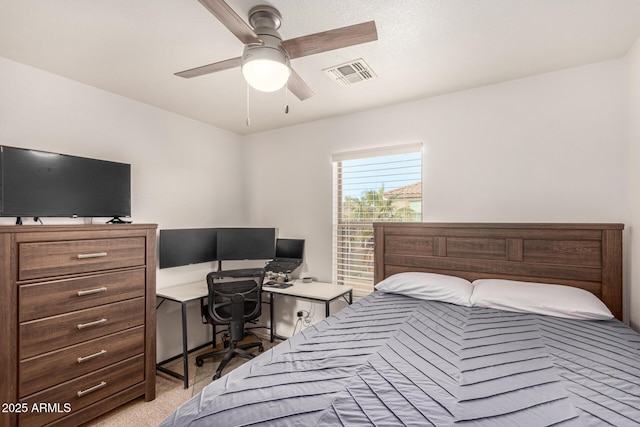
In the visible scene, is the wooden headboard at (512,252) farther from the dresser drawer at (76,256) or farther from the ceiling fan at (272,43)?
the dresser drawer at (76,256)

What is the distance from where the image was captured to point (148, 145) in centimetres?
300

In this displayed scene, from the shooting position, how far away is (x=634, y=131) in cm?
198

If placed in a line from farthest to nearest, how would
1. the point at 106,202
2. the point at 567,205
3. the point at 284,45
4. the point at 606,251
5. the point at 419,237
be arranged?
the point at 419,237 < the point at 106,202 < the point at 567,205 < the point at 606,251 < the point at 284,45

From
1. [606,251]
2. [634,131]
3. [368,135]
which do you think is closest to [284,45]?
[368,135]

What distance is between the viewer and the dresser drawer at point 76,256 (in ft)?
6.04

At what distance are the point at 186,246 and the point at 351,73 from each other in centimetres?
234

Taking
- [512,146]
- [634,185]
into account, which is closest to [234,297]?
[512,146]

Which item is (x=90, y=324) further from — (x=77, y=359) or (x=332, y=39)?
(x=332, y=39)

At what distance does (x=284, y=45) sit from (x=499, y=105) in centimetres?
199

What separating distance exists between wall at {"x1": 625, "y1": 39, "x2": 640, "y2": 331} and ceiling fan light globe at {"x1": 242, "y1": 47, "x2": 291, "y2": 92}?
228 centimetres

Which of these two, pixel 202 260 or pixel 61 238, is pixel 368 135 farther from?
pixel 61 238

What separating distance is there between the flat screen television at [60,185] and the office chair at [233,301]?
3.41ft

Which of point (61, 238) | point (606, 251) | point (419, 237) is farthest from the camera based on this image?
point (419, 237)

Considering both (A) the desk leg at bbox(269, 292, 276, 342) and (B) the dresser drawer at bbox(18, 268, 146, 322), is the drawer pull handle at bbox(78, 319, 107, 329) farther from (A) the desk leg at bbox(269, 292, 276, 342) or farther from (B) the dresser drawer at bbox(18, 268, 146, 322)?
(A) the desk leg at bbox(269, 292, 276, 342)
